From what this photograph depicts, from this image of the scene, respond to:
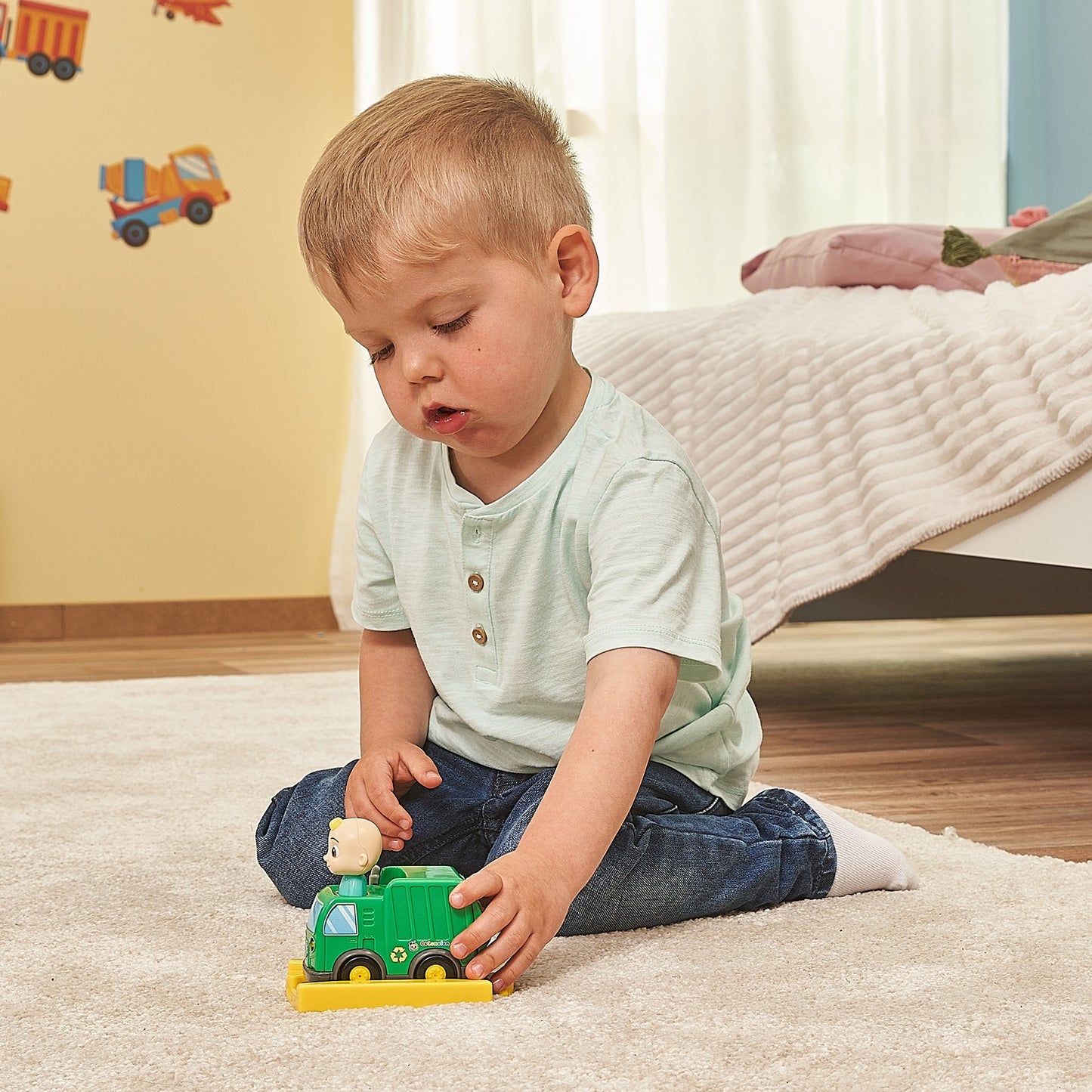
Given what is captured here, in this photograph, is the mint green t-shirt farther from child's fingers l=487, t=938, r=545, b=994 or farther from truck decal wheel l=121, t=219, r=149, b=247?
truck decal wheel l=121, t=219, r=149, b=247

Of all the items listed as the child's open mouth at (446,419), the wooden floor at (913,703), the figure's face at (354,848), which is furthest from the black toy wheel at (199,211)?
the figure's face at (354,848)

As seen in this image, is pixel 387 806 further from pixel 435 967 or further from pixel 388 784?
pixel 435 967

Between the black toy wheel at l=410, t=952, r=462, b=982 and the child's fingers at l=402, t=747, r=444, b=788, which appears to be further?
the child's fingers at l=402, t=747, r=444, b=788

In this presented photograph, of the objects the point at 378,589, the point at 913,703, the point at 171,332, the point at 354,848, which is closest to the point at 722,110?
the point at 171,332

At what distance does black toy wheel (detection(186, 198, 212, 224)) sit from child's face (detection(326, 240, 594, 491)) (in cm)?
219

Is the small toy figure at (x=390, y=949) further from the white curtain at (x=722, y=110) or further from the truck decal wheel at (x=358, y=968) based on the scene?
the white curtain at (x=722, y=110)

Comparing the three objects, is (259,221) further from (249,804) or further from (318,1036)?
(318,1036)

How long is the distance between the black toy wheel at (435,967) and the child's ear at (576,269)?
360mm

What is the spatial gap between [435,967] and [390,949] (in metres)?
0.02

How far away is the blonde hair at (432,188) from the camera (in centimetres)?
73

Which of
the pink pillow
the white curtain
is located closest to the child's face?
the pink pillow

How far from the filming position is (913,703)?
175 centimetres

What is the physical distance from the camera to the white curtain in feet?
9.37

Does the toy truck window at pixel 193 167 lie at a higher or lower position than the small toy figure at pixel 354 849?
higher
